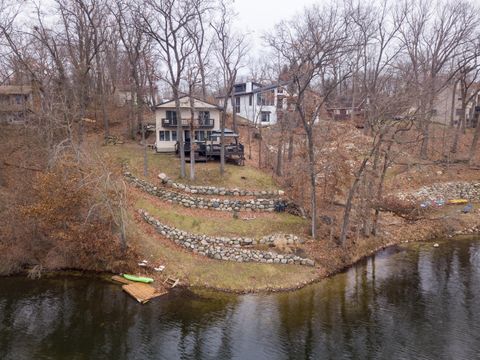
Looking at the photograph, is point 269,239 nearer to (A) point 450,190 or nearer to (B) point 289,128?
(B) point 289,128

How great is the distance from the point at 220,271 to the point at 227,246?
234 centimetres

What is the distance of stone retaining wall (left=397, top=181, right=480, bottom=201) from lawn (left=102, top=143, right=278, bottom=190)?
13052 millimetres

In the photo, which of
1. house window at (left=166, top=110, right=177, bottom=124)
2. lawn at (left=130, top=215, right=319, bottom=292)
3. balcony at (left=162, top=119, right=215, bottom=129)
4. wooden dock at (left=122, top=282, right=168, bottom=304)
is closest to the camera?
wooden dock at (left=122, top=282, right=168, bottom=304)

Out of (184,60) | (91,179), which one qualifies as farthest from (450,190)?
(91,179)

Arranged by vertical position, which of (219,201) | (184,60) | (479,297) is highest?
(184,60)

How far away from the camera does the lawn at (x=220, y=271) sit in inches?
764

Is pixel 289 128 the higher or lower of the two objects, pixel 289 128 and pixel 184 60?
the lower

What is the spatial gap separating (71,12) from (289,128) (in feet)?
75.4

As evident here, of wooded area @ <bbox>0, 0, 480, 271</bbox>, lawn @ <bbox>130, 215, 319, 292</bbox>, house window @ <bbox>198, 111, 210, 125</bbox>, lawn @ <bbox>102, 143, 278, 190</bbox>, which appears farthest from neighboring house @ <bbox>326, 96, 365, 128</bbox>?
lawn @ <bbox>130, 215, 319, 292</bbox>

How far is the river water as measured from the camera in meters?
14.4

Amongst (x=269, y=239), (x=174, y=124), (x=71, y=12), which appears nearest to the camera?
(x=269, y=239)

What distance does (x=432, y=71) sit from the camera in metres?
38.0

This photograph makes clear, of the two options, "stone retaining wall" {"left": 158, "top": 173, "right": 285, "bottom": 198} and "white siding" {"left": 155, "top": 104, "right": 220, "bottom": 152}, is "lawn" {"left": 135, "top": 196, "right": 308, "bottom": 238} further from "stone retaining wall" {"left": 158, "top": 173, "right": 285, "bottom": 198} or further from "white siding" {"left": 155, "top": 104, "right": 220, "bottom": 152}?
"white siding" {"left": 155, "top": 104, "right": 220, "bottom": 152}

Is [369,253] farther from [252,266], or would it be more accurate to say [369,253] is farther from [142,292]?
[142,292]
